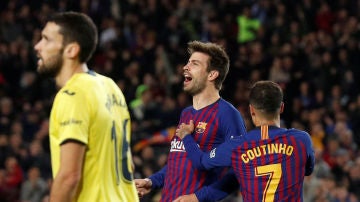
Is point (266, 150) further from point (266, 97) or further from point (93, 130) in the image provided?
point (93, 130)

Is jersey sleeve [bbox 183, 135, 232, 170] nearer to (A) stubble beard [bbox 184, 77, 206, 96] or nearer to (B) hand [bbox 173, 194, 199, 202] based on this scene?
(B) hand [bbox 173, 194, 199, 202]

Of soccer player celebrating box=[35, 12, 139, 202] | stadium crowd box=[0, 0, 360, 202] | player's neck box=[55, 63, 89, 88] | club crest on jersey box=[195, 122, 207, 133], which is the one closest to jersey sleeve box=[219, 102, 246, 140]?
club crest on jersey box=[195, 122, 207, 133]

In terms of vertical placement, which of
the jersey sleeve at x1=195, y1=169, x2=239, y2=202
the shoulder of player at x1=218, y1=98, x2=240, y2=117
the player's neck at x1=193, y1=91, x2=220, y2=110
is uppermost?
the player's neck at x1=193, y1=91, x2=220, y2=110

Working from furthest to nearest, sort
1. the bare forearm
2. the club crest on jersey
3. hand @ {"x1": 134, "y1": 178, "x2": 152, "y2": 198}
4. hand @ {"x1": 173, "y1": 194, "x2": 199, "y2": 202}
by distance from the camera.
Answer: hand @ {"x1": 134, "y1": 178, "x2": 152, "y2": 198} < the club crest on jersey < hand @ {"x1": 173, "y1": 194, "x2": 199, "y2": 202} < the bare forearm

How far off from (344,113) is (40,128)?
19.3 feet

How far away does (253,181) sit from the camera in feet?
18.4

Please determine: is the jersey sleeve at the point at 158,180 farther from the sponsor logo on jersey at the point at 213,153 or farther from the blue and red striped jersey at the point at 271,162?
the blue and red striped jersey at the point at 271,162

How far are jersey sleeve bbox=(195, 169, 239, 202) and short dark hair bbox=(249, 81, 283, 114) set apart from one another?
2.26ft

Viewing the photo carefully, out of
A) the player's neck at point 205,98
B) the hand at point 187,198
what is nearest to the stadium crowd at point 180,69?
the player's neck at point 205,98

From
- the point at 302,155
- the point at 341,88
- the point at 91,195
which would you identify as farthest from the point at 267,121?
the point at 341,88

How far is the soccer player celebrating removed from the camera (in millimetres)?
4191

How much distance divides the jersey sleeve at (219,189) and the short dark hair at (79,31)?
2.00 m

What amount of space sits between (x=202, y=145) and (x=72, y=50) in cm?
211

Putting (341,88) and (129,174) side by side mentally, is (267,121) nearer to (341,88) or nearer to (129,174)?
(129,174)
